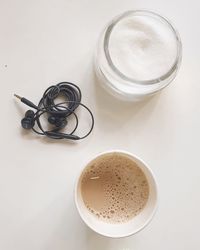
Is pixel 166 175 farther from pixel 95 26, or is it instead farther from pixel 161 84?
pixel 95 26

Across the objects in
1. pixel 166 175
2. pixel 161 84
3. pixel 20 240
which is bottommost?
pixel 20 240

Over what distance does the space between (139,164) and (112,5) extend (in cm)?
31

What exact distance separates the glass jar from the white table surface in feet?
0.21

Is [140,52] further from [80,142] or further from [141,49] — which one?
[80,142]

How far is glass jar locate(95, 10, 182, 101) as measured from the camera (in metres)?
0.70

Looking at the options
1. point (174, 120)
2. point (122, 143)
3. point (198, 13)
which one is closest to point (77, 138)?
point (122, 143)

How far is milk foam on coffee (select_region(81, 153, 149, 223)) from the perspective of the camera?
72cm

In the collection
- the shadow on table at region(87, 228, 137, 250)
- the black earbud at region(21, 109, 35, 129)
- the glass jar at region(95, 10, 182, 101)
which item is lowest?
the shadow on table at region(87, 228, 137, 250)

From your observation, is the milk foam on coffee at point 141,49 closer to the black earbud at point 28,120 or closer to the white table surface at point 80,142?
the white table surface at point 80,142

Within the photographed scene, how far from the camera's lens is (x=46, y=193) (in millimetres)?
750


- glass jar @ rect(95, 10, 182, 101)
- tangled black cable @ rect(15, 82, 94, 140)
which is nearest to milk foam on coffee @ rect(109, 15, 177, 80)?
glass jar @ rect(95, 10, 182, 101)

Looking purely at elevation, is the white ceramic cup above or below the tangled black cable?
below

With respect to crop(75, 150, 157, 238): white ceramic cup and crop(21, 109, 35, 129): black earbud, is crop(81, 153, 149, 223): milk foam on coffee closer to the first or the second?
crop(75, 150, 157, 238): white ceramic cup

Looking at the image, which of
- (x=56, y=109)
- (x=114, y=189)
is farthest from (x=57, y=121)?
(x=114, y=189)
